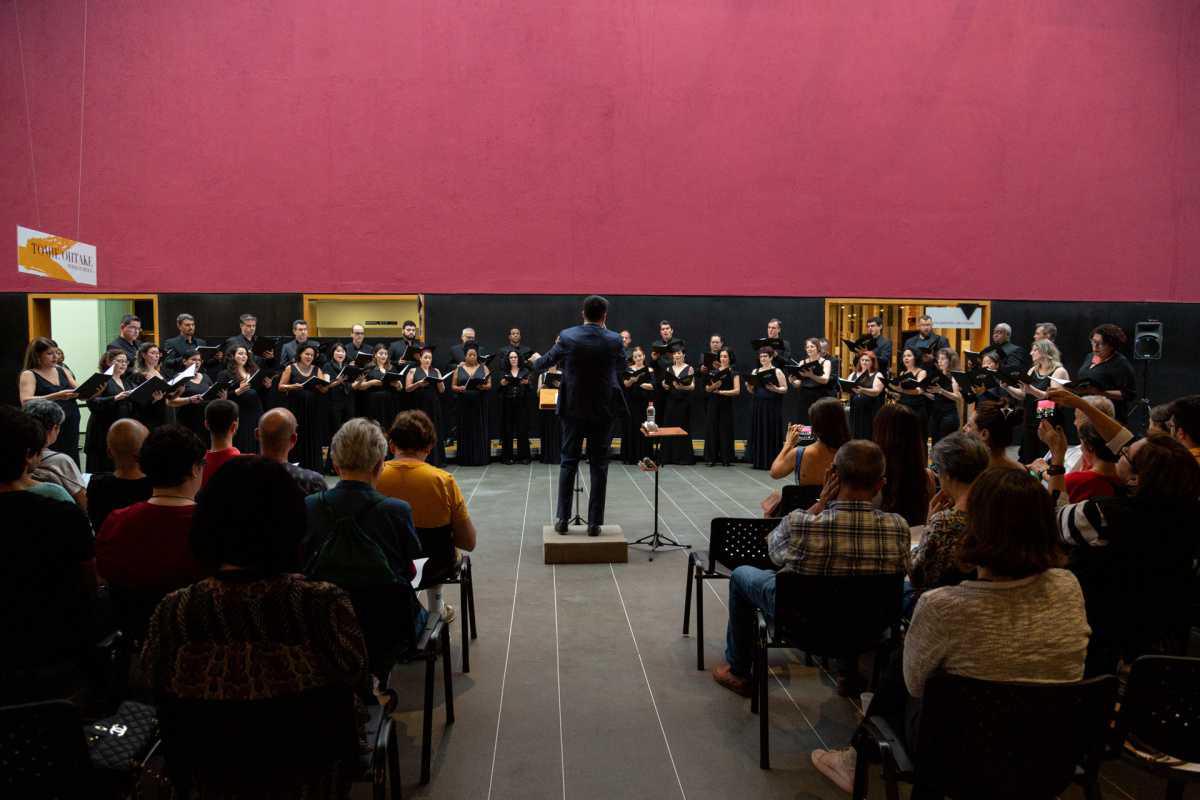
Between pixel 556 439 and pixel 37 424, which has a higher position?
pixel 37 424

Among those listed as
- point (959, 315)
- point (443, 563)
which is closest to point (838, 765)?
point (443, 563)

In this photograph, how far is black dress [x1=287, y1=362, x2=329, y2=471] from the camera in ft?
31.0

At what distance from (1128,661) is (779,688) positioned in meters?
1.27

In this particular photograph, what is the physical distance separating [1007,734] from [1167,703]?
0.48 metres

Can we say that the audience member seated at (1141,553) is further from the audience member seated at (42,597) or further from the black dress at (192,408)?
the black dress at (192,408)

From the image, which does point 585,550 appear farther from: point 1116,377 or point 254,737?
point 1116,377

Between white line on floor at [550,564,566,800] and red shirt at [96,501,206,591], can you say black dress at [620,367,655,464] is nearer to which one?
white line on floor at [550,564,566,800]

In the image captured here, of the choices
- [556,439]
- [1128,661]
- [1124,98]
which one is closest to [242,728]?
[1128,661]

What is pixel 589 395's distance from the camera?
5.45 metres

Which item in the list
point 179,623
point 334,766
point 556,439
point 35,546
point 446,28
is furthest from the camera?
point 446,28

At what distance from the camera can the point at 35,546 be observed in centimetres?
222

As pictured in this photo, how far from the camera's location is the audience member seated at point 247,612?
5.66 ft

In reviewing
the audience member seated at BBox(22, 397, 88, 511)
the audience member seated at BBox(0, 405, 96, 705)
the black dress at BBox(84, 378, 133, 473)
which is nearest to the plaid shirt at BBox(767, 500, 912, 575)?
the audience member seated at BBox(0, 405, 96, 705)

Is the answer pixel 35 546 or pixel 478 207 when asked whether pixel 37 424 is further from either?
pixel 478 207
